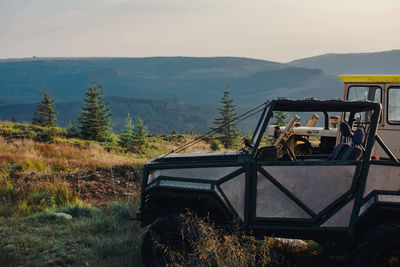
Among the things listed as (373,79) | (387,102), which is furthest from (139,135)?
(387,102)

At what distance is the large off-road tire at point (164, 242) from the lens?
4766mm

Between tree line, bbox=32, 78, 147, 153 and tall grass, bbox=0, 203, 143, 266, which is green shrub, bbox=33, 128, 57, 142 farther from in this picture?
tall grass, bbox=0, 203, 143, 266

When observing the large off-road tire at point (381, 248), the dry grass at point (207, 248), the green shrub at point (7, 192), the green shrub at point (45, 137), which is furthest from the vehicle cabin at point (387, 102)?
the green shrub at point (45, 137)

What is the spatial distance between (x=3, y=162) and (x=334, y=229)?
1124 centimetres

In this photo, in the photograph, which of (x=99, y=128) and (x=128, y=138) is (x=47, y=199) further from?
(x=99, y=128)

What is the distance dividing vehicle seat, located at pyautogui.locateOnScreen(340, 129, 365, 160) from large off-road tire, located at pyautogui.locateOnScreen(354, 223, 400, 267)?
33.7 inches

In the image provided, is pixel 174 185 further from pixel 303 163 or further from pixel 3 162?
pixel 3 162

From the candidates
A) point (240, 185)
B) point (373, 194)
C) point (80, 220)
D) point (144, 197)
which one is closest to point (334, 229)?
point (373, 194)

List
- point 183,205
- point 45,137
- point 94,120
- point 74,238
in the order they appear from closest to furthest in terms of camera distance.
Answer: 1. point 183,205
2. point 74,238
3. point 45,137
4. point 94,120

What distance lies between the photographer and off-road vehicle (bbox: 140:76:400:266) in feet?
14.2

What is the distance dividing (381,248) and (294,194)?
1.08 metres

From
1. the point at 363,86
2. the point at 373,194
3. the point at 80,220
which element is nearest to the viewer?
the point at 373,194

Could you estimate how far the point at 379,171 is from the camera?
14.3 ft

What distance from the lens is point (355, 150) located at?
4.66 meters
